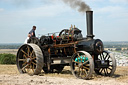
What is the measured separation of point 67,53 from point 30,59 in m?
1.73

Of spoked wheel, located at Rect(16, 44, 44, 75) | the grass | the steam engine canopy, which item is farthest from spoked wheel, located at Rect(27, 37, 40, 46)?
the grass

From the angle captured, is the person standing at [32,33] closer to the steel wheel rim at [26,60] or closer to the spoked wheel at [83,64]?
the steel wheel rim at [26,60]

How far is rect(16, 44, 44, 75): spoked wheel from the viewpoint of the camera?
998cm

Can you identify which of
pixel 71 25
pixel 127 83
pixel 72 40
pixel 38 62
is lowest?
pixel 127 83

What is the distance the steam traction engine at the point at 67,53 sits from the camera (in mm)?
9453

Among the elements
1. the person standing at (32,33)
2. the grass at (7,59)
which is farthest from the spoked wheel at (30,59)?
the grass at (7,59)

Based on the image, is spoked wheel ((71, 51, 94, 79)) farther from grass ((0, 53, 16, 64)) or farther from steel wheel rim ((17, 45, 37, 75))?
grass ((0, 53, 16, 64))

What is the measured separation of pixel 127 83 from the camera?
794cm

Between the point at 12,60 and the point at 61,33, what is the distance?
815cm

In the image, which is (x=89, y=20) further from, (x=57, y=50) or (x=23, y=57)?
(x=23, y=57)

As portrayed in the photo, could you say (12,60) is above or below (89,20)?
below

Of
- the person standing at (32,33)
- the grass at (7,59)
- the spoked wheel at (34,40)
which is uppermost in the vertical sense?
the person standing at (32,33)

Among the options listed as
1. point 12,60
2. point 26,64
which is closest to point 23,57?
point 26,64

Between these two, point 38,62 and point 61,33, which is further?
point 61,33
